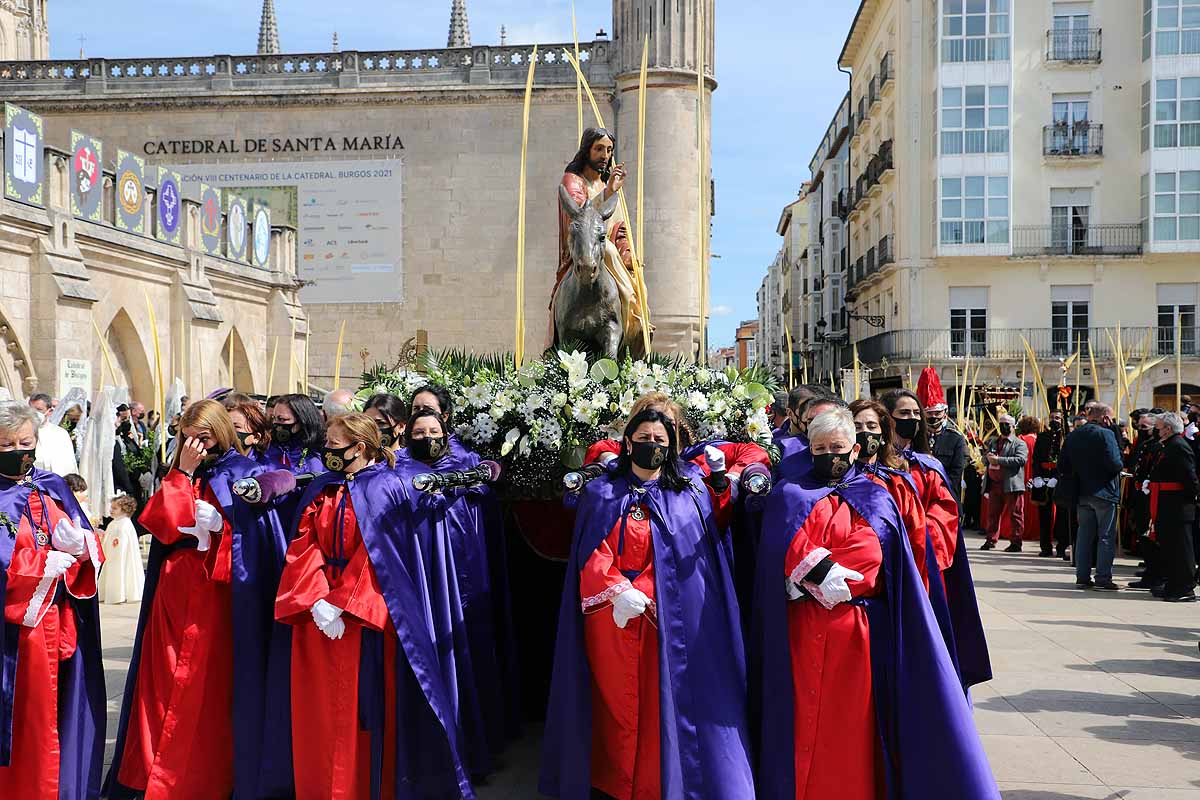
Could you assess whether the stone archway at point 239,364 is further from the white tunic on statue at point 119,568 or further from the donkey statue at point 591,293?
the donkey statue at point 591,293

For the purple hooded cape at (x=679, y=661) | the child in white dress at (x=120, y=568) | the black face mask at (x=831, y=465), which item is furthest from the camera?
the child in white dress at (x=120, y=568)

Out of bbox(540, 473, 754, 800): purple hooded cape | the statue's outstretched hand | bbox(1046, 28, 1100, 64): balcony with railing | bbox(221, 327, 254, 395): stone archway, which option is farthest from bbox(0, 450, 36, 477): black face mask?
bbox(1046, 28, 1100, 64): balcony with railing

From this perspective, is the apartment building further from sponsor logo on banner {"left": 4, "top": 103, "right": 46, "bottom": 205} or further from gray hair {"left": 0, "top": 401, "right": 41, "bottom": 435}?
gray hair {"left": 0, "top": 401, "right": 41, "bottom": 435}

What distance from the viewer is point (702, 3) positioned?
24531mm

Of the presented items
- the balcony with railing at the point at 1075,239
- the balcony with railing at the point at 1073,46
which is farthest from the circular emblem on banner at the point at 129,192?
the balcony with railing at the point at 1073,46

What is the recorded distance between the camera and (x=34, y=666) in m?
4.44

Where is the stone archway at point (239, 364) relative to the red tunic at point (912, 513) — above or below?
above

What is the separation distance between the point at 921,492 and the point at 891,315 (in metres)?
30.1

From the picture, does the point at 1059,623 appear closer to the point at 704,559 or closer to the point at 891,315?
the point at 704,559

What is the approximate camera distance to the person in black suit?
31.6 ft

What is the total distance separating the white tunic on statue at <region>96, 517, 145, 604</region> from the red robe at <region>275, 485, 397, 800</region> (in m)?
5.70

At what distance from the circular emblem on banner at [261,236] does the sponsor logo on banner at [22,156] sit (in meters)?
7.84

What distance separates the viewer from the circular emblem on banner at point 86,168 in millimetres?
17938

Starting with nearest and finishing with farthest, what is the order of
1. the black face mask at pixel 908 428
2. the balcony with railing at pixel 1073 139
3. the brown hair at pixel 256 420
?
the brown hair at pixel 256 420 → the black face mask at pixel 908 428 → the balcony with railing at pixel 1073 139
